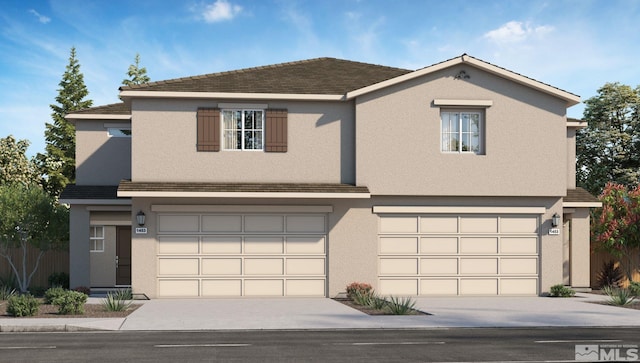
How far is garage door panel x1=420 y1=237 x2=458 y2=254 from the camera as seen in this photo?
2419cm

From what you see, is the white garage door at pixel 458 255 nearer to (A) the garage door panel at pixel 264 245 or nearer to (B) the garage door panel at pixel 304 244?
(B) the garage door panel at pixel 304 244

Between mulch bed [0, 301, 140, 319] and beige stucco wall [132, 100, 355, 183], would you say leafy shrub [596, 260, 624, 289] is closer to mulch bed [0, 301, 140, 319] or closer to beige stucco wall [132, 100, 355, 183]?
beige stucco wall [132, 100, 355, 183]

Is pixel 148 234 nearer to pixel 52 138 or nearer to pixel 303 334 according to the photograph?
pixel 303 334

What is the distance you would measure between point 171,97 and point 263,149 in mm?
3231

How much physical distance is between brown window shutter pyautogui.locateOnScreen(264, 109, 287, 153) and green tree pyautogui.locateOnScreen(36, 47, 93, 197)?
2632 centimetres

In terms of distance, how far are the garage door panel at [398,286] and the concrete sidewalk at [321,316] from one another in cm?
112

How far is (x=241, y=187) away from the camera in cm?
2289

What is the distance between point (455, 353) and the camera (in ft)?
42.8

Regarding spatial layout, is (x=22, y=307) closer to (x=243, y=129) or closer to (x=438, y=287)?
(x=243, y=129)

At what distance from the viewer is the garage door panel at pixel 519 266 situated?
24547 millimetres

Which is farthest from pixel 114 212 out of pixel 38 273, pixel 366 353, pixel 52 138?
pixel 52 138

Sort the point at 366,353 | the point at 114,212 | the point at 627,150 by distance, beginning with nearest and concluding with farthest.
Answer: the point at 366,353
the point at 114,212
the point at 627,150

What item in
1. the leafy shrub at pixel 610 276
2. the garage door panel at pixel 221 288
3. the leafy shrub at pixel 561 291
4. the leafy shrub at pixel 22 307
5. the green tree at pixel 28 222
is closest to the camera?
the leafy shrub at pixel 22 307

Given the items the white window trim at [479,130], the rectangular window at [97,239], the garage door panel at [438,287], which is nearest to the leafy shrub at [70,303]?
the rectangular window at [97,239]
